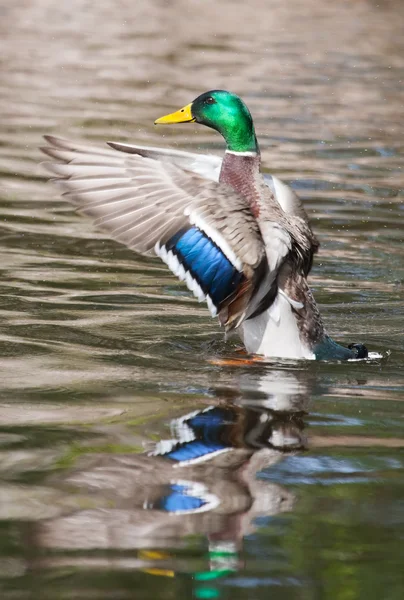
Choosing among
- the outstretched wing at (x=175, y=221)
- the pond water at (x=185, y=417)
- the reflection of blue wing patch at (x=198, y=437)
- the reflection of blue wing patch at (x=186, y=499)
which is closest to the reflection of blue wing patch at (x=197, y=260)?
the outstretched wing at (x=175, y=221)

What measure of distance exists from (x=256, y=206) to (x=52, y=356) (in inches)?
46.8

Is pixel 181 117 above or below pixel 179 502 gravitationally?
above

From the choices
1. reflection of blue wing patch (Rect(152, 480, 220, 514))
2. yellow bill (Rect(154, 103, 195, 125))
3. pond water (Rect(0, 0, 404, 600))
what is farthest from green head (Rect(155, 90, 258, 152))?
reflection of blue wing patch (Rect(152, 480, 220, 514))

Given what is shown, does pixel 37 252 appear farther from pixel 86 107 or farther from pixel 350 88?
pixel 350 88

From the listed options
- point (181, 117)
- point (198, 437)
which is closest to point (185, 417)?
point (198, 437)

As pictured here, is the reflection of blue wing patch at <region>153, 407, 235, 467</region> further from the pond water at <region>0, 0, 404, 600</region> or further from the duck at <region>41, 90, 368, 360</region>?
the duck at <region>41, 90, 368, 360</region>

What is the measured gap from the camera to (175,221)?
574 centimetres

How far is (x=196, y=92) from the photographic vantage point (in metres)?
16.0

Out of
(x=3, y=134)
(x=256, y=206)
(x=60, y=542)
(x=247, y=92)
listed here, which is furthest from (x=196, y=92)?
(x=60, y=542)

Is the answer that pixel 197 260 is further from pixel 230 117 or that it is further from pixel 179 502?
pixel 179 502

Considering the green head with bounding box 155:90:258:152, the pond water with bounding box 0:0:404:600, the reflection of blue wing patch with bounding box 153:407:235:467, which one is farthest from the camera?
the green head with bounding box 155:90:258:152

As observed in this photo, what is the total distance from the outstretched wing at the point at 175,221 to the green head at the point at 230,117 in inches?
25.8

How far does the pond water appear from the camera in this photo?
3586 mm

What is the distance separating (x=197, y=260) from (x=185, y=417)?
0.92 meters
